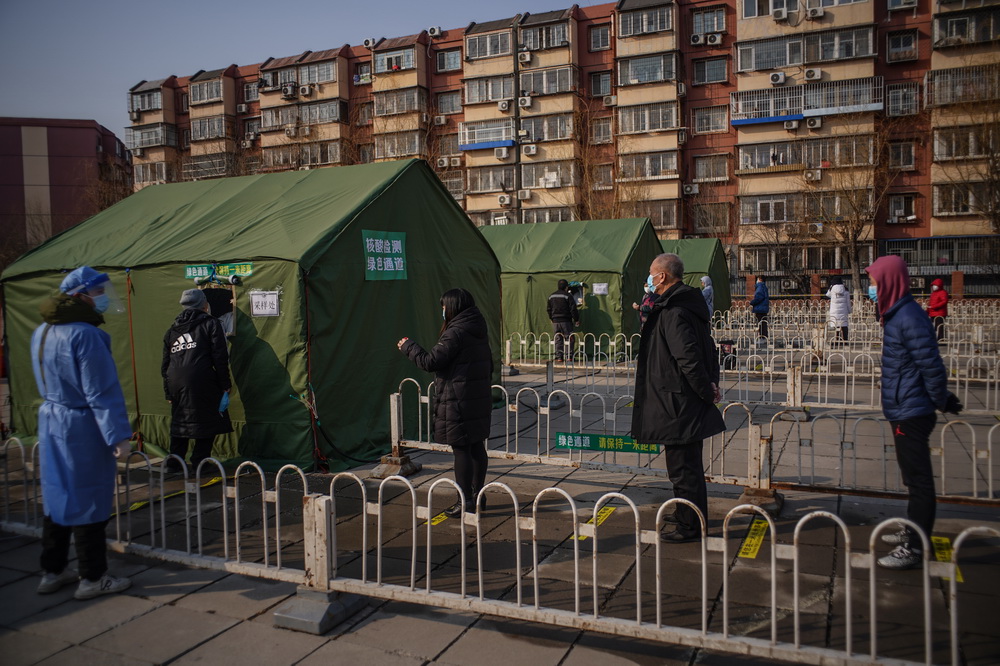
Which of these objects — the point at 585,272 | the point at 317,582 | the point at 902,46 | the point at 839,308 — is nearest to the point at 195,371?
the point at 317,582

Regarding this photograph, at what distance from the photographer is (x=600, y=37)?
4306 centimetres

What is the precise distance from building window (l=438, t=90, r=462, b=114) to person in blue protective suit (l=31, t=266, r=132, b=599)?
145 ft

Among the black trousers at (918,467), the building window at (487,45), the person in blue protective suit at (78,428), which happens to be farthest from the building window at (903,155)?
the person in blue protective suit at (78,428)

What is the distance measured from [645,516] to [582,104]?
131 feet

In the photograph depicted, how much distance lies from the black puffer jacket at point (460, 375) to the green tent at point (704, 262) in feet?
62.1

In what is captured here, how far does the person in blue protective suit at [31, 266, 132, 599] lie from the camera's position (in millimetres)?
4520

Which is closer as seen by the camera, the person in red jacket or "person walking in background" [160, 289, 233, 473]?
"person walking in background" [160, 289, 233, 473]

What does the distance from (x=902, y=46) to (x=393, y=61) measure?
2963 centimetres

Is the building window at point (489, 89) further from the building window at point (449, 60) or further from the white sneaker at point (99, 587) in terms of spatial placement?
the white sneaker at point (99, 587)

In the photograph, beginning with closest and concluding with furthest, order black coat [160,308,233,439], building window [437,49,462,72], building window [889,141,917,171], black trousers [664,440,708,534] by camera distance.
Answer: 1. black trousers [664,440,708,534]
2. black coat [160,308,233,439]
3. building window [889,141,917,171]
4. building window [437,49,462,72]

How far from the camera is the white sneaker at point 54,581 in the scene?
4.73 metres

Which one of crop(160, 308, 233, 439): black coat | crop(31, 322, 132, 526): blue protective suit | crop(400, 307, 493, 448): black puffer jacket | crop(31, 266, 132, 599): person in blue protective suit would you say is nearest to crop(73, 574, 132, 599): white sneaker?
crop(31, 266, 132, 599): person in blue protective suit

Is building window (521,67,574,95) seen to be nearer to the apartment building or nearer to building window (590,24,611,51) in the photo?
the apartment building

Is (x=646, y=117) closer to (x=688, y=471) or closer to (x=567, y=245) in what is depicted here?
(x=567, y=245)
